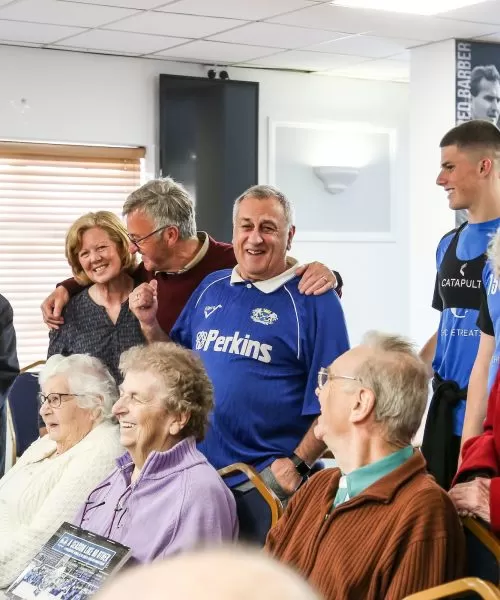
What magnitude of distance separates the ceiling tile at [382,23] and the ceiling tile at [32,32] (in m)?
1.17

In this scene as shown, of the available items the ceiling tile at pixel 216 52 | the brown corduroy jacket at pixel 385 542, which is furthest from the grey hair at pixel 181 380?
the ceiling tile at pixel 216 52

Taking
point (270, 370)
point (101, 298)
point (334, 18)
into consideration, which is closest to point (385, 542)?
point (270, 370)

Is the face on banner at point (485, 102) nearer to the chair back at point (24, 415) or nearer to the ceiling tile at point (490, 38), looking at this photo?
the ceiling tile at point (490, 38)

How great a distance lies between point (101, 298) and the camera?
129 inches

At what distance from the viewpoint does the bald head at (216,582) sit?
559 millimetres

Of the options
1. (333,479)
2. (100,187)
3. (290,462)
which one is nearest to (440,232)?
(100,187)

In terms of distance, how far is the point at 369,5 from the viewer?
5.08 meters

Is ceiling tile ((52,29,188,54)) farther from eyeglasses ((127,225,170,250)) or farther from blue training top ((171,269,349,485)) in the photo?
blue training top ((171,269,349,485))

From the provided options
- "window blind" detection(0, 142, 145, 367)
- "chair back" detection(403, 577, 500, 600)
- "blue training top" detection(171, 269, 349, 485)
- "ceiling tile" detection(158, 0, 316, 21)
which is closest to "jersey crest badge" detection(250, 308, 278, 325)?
"blue training top" detection(171, 269, 349, 485)

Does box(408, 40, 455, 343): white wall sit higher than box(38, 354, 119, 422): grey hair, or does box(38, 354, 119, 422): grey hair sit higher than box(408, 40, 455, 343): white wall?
box(408, 40, 455, 343): white wall

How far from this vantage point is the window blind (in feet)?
20.8

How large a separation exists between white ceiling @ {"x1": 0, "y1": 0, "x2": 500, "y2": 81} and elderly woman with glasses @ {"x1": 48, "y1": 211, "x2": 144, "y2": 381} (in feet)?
6.64

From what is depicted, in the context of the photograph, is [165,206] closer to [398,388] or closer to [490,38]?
[398,388]

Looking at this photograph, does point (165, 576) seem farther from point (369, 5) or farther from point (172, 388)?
point (369, 5)
